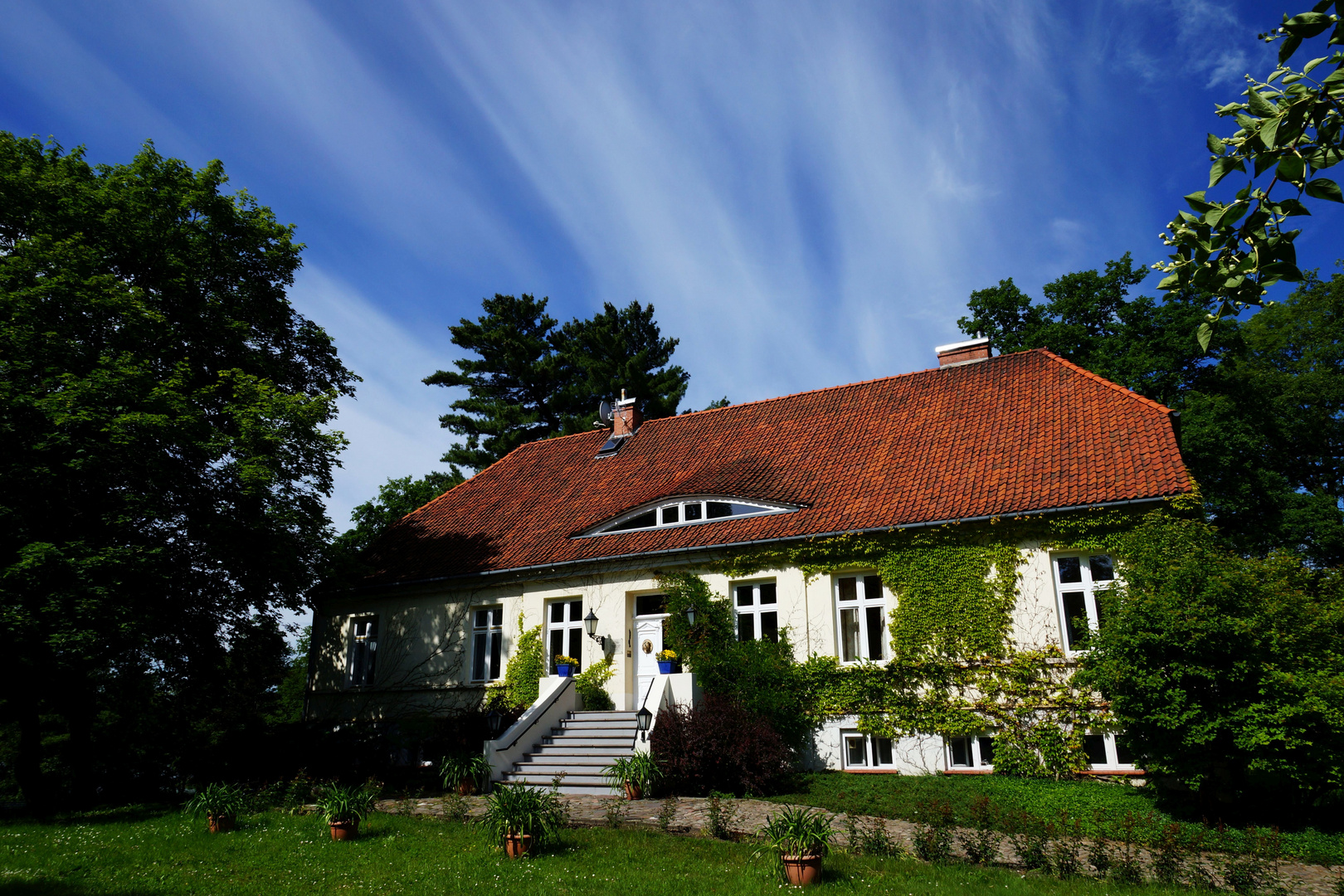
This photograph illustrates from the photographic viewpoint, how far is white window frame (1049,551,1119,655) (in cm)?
1354

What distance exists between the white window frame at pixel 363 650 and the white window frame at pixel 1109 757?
16049 millimetres

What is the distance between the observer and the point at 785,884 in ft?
24.7

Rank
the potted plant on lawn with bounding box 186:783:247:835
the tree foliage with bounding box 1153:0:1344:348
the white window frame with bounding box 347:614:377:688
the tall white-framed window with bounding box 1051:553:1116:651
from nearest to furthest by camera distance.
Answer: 1. the tree foliage with bounding box 1153:0:1344:348
2. the potted plant on lawn with bounding box 186:783:247:835
3. the tall white-framed window with bounding box 1051:553:1116:651
4. the white window frame with bounding box 347:614:377:688

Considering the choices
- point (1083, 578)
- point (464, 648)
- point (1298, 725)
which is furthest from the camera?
point (464, 648)

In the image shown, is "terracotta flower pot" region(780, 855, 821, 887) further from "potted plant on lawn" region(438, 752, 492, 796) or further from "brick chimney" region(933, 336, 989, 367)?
"brick chimney" region(933, 336, 989, 367)

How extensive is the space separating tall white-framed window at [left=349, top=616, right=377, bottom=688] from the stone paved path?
8.49 meters

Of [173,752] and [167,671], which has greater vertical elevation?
[167,671]

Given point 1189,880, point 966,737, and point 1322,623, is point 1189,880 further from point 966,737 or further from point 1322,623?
point 966,737

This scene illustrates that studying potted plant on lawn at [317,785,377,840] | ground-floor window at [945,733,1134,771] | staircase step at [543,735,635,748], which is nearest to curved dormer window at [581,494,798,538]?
staircase step at [543,735,635,748]

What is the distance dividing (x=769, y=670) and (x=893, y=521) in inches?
138

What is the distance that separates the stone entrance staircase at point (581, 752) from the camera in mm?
13570

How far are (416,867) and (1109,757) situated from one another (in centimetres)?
1040

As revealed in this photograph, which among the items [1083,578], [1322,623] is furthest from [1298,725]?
[1083,578]

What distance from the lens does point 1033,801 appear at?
11328 millimetres
